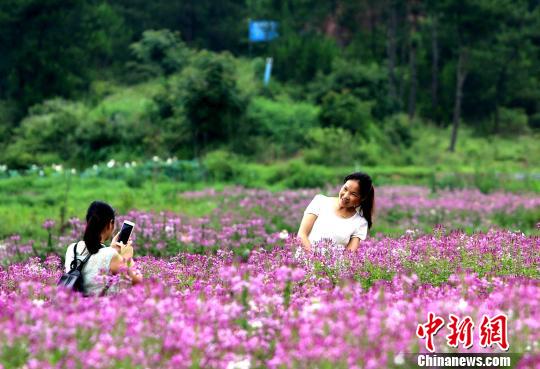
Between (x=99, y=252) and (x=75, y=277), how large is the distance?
23 cm

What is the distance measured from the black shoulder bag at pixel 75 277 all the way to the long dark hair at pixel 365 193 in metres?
2.36

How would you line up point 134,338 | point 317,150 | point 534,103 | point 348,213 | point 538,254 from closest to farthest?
1. point 134,338
2. point 538,254
3. point 348,213
4. point 317,150
5. point 534,103

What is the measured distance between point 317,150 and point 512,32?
1767 centimetres

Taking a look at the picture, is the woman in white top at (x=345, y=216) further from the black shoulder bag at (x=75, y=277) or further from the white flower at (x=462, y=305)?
the white flower at (x=462, y=305)

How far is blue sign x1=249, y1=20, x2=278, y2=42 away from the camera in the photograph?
1753 inches

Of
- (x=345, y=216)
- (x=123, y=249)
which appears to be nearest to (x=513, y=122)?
(x=345, y=216)

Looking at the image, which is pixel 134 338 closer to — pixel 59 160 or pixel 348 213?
pixel 348 213

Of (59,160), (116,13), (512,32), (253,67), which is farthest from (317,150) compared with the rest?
(116,13)

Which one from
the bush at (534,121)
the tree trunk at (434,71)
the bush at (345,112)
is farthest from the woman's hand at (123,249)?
the bush at (534,121)

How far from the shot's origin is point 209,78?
1161 inches

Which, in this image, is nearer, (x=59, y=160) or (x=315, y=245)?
(x=315, y=245)

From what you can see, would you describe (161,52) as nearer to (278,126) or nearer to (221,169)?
(278,126)

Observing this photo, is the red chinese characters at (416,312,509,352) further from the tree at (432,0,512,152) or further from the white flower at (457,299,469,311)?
the tree at (432,0,512,152)

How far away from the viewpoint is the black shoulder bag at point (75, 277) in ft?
18.6
